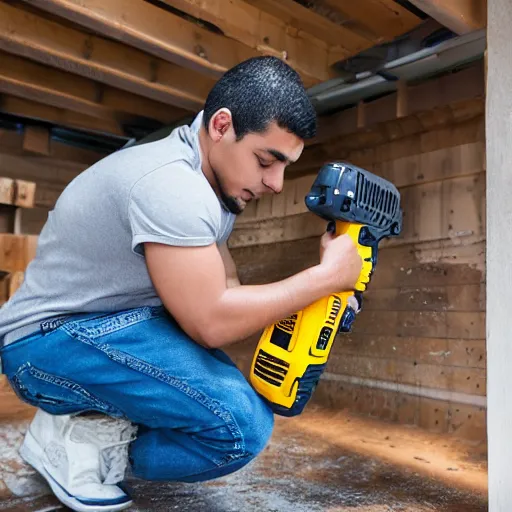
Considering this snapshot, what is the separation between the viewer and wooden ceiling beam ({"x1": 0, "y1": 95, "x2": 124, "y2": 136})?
3.12 meters

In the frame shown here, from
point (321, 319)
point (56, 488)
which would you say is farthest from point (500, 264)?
point (56, 488)

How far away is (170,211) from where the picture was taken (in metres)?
1.15

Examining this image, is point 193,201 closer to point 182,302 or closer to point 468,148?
point 182,302

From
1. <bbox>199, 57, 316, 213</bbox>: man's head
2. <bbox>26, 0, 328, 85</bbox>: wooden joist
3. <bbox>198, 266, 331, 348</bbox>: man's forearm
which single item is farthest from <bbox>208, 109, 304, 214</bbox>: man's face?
<bbox>26, 0, 328, 85</bbox>: wooden joist

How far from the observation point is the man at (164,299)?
120cm

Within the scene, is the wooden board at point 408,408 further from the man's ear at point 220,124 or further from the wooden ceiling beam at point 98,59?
the man's ear at point 220,124

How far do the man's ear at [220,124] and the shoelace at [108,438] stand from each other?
77cm

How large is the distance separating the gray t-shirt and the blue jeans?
0.06m

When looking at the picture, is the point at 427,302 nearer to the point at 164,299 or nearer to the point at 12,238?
the point at 164,299

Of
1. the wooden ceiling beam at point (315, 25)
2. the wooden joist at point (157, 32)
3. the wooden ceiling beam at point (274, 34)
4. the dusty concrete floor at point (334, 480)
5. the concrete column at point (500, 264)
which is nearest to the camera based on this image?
the concrete column at point (500, 264)

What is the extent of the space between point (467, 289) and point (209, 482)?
1481 millimetres

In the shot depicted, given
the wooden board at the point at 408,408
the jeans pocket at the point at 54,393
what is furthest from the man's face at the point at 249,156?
the wooden board at the point at 408,408

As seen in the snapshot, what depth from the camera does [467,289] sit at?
253 centimetres

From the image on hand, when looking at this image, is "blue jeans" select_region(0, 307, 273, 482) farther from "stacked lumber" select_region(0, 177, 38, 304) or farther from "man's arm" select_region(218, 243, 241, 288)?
"stacked lumber" select_region(0, 177, 38, 304)
